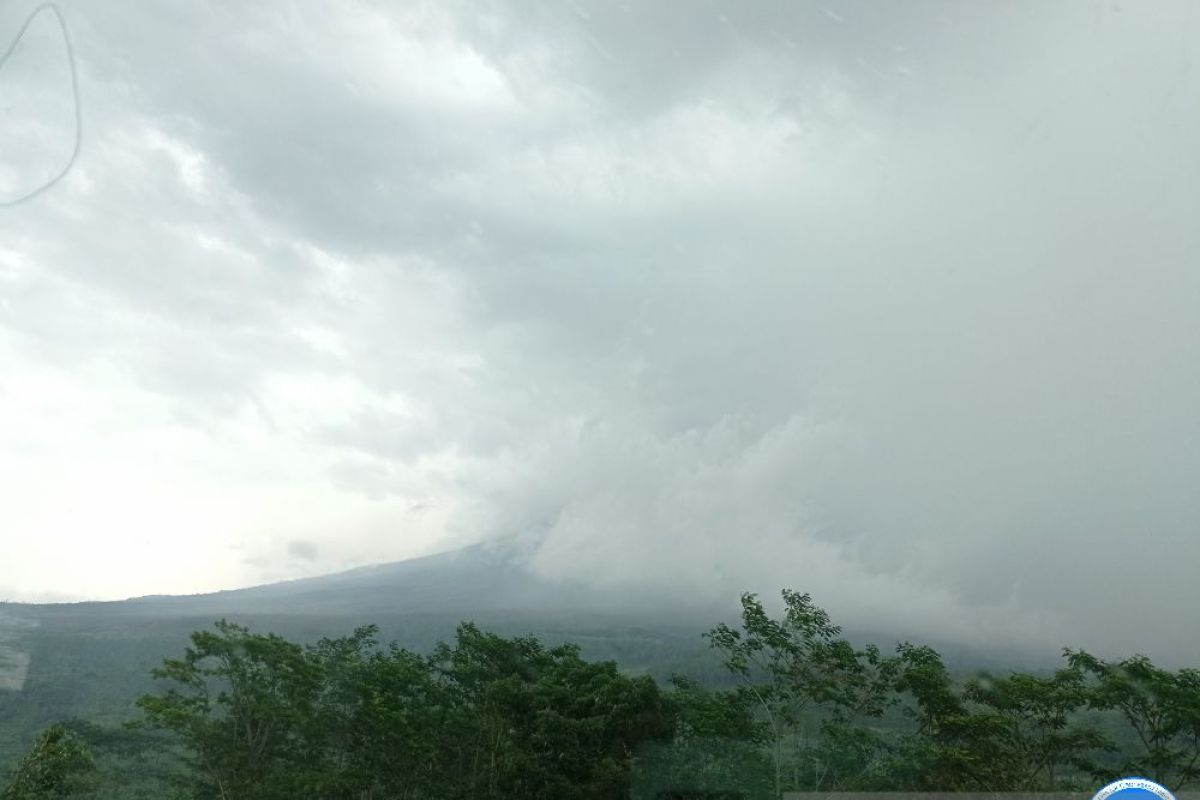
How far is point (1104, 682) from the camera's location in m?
16.9

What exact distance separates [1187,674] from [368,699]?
14.9 metres

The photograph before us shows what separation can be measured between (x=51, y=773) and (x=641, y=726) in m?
10.9

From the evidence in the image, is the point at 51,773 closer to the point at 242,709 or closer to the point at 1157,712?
the point at 242,709

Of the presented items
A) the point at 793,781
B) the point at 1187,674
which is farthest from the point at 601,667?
the point at 1187,674

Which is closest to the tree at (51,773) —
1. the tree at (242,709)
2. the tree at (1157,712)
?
the tree at (242,709)

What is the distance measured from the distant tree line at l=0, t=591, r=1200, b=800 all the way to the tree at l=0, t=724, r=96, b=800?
0.12ft

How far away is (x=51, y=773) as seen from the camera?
17.6 m

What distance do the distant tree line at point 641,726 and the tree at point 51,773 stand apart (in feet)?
0.12

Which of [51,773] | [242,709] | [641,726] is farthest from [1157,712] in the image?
[51,773]

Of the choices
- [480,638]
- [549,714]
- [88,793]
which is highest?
[480,638]

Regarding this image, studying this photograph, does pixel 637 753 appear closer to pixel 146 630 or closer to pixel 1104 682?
pixel 1104 682

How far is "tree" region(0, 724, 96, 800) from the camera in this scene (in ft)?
57.0

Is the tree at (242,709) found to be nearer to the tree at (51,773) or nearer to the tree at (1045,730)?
the tree at (51,773)

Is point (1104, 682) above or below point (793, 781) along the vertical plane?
above
